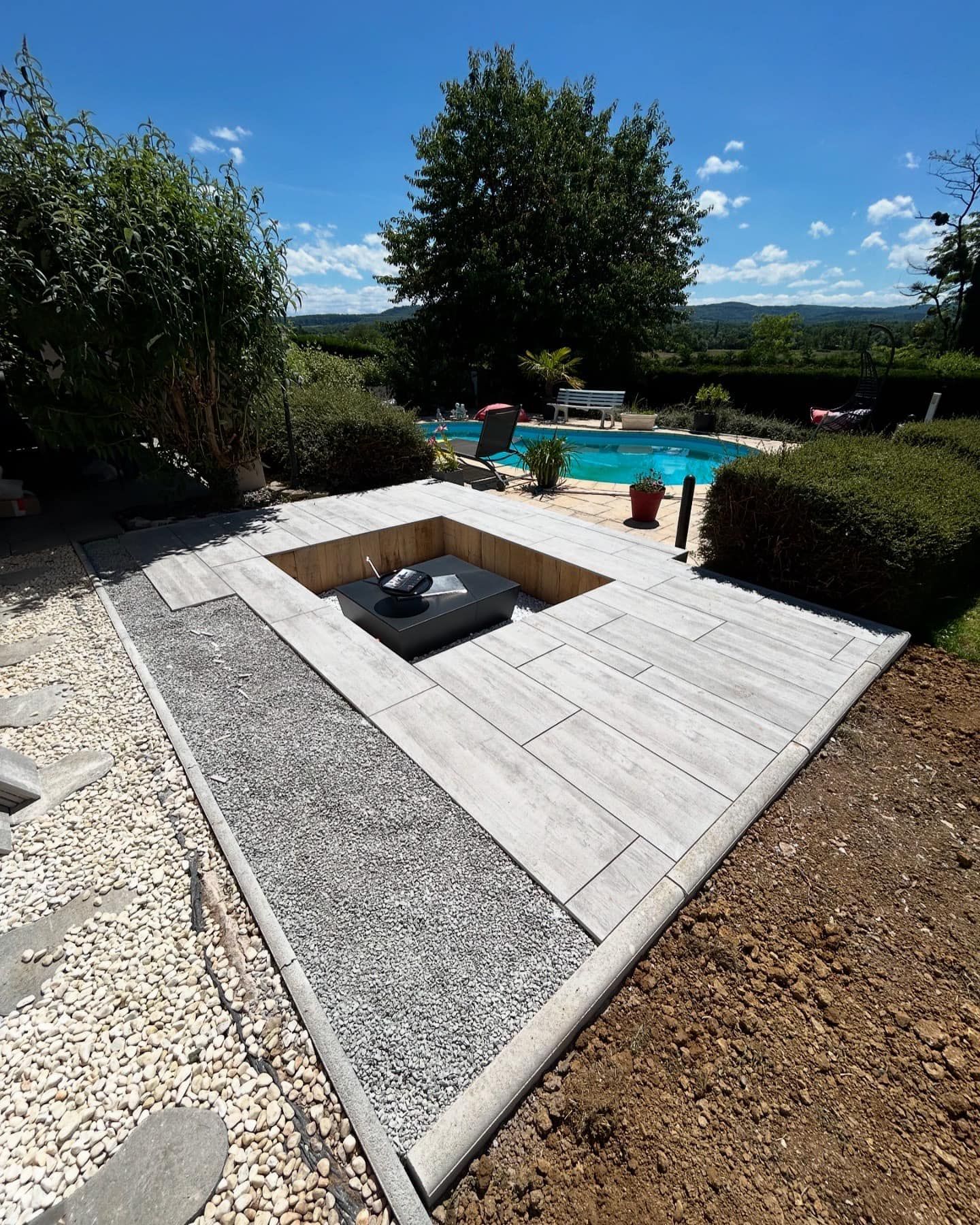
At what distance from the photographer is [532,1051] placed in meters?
1.50

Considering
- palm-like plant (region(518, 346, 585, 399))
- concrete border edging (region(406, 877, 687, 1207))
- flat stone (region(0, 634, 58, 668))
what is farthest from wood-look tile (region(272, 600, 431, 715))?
palm-like plant (region(518, 346, 585, 399))

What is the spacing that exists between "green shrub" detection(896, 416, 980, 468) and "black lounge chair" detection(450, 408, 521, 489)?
4777mm

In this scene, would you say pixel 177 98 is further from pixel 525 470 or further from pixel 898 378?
pixel 898 378

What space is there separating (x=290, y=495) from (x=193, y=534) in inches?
60.9

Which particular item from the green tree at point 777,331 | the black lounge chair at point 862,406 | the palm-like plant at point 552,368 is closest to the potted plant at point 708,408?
the black lounge chair at point 862,406

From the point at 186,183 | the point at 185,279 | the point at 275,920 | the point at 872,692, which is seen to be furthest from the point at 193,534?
the point at 872,692

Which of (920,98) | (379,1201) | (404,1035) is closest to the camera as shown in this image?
(379,1201)

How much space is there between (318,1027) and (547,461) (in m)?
6.90

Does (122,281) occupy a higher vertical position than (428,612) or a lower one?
higher

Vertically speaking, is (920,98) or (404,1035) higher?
(920,98)

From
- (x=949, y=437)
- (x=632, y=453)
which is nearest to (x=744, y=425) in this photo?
(x=632, y=453)

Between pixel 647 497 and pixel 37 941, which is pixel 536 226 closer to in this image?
pixel 647 497

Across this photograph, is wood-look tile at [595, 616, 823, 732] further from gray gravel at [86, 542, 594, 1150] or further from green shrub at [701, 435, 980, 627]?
gray gravel at [86, 542, 594, 1150]

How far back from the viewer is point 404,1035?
5.01 ft
